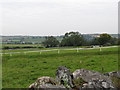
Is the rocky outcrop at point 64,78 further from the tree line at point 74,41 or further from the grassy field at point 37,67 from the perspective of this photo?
the tree line at point 74,41

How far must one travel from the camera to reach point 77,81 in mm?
7250

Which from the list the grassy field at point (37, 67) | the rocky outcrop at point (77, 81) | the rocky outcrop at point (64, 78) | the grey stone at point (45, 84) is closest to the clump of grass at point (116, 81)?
the rocky outcrop at point (77, 81)

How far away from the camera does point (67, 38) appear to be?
223ft

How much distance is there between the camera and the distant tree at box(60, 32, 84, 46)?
66812 mm

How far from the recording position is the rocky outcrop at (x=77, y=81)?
20.8ft

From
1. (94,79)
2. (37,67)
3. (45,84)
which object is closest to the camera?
(45,84)

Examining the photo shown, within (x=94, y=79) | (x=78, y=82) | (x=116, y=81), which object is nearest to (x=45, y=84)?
(x=78, y=82)

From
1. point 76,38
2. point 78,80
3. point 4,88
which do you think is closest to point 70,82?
point 78,80

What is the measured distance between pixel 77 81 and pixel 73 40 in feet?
200

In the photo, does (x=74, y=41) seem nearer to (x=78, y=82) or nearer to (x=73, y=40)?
(x=73, y=40)

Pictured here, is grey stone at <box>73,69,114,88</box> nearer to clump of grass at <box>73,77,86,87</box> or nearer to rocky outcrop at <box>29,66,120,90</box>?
rocky outcrop at <box>29,66,120,90</box>

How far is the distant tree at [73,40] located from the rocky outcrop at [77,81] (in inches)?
2289

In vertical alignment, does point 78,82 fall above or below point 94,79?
below

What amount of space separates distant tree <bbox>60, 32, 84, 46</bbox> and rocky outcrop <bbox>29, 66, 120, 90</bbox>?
58146mm
